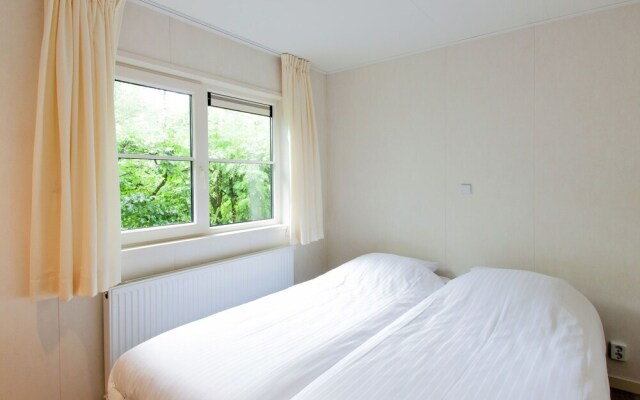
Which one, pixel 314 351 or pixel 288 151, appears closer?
pixel 314 351

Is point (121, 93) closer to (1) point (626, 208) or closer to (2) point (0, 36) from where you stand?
(2) point (0, 36)

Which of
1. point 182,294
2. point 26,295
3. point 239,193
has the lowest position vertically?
point 182,294

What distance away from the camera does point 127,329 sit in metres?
1.94

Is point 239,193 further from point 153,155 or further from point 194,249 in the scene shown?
point 153,155

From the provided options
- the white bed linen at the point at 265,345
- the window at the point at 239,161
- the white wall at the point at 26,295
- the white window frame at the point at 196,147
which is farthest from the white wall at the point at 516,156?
the white wall at the point at 26,295

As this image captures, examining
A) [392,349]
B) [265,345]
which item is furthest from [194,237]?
[392,349]

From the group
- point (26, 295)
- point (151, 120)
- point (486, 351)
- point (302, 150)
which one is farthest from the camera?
point (302, 150)

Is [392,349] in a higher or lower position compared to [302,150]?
lower

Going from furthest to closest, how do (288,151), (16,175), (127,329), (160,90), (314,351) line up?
1. (288,151)
2. (160,90)
3. (127,329)
4. (16,175)
5. (314,351)

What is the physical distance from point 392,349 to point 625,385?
1.73m

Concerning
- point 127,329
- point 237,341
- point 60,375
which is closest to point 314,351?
point 237,341

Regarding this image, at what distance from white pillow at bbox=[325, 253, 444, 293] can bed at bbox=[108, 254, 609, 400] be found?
0.53 feet

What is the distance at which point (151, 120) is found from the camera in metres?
2.24

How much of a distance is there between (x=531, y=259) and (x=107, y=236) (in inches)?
103
